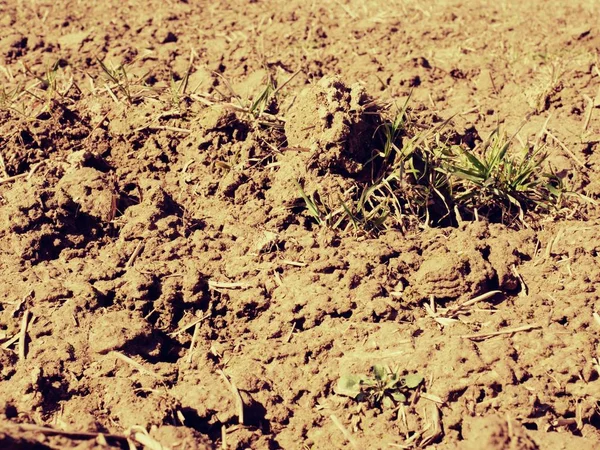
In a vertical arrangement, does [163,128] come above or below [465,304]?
above

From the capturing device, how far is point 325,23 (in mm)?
4797

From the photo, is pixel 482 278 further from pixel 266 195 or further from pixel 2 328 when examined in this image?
pixel 2 328

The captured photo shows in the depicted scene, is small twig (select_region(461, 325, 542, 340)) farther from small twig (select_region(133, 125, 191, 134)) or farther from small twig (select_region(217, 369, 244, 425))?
small twig (select_region(133, 125, 191, 134))

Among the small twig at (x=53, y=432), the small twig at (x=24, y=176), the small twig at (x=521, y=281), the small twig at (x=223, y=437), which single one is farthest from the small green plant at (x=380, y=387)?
the small twig at (x=24, y=176)

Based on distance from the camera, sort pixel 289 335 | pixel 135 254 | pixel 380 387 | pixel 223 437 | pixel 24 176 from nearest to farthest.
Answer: pixel 223 437 → pixel 380 387 → pixel 289 335 → pixel 135 254 → pixel 24 176

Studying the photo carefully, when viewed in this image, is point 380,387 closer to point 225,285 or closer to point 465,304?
point 465,304

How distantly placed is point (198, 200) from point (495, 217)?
141 cm

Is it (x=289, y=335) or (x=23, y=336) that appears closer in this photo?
(x=23, y=336)

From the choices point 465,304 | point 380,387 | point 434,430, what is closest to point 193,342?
point 380,387

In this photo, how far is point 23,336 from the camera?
2.43 meters

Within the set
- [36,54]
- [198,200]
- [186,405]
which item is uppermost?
[36,54]

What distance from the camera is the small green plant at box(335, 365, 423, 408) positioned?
2293 mm

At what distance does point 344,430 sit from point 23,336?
1.21m

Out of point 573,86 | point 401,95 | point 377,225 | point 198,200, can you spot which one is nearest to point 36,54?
point 198,200
